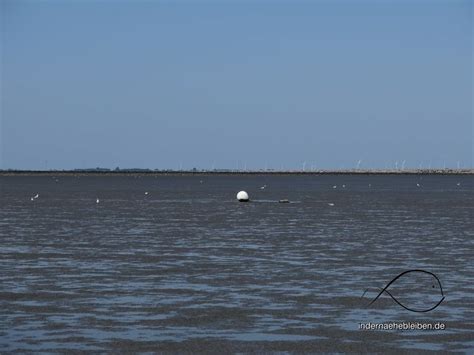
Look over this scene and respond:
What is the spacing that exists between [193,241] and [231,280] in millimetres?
16475

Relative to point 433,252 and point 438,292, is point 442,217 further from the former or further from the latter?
point 438,292

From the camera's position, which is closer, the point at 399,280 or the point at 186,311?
the point at 186,311

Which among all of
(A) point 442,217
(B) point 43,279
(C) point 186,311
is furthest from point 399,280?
(A) point 442,217

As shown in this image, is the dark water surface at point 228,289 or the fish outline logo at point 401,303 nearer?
the dark water surface at point 228,289

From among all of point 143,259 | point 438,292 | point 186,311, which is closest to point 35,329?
point 186,311

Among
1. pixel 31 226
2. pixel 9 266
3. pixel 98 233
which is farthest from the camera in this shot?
pixel 31 226

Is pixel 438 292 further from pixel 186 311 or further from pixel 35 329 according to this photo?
pixel 35 329

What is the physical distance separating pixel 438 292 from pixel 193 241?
822 inches

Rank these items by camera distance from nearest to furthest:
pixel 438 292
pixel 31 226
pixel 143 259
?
pixel 438 292 → pixel 143 259 → pixel 31 226

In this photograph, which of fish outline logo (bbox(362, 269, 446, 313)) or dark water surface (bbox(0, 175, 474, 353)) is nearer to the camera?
dark water surface (bbox(0, 175, 474, 353))

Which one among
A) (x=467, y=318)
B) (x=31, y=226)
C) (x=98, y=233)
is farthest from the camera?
(x=31, y=226)

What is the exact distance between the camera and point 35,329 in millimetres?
21688

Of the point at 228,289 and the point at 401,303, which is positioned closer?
the point at 401,303

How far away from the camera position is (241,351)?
1953cm
